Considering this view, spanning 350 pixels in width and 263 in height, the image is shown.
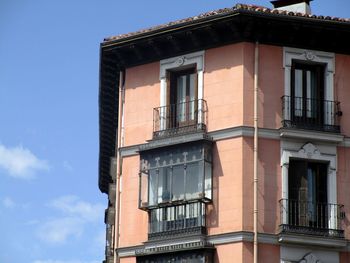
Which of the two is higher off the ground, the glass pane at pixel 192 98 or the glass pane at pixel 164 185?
the glass pane at pixel 192 98

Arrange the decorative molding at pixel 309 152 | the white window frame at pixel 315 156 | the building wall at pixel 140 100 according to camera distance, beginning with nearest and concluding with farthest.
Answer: the white window frame at pixel 315 156 → the decorative molding at pixel 309 152 → the building wall at pixel 140 100

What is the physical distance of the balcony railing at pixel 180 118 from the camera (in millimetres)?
37812

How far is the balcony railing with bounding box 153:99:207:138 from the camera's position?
3781cm

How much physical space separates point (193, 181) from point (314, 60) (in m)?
6.24

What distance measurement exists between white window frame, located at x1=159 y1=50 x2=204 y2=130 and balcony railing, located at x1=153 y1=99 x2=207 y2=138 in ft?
0.16

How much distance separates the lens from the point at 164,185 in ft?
124

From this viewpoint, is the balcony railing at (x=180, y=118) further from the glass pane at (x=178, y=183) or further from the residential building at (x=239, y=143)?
the glass pane at (x=178, y=183)

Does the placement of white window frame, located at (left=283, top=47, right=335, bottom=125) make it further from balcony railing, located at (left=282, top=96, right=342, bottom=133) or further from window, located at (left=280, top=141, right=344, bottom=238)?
window, located at (left=280, top=141, right=344, bottom=238)

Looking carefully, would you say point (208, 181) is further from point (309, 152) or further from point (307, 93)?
point (307, 93)

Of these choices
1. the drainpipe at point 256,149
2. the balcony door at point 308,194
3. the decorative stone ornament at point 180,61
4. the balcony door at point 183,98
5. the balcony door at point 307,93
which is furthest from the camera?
the decorative stone ornament at point 180,61

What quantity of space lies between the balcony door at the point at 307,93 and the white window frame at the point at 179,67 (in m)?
3.31

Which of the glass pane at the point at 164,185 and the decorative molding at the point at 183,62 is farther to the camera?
the decorative molding at the point at 183,62

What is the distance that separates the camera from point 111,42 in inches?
1564

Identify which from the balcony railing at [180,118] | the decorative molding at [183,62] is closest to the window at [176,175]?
the balcony railing at [180,118]
